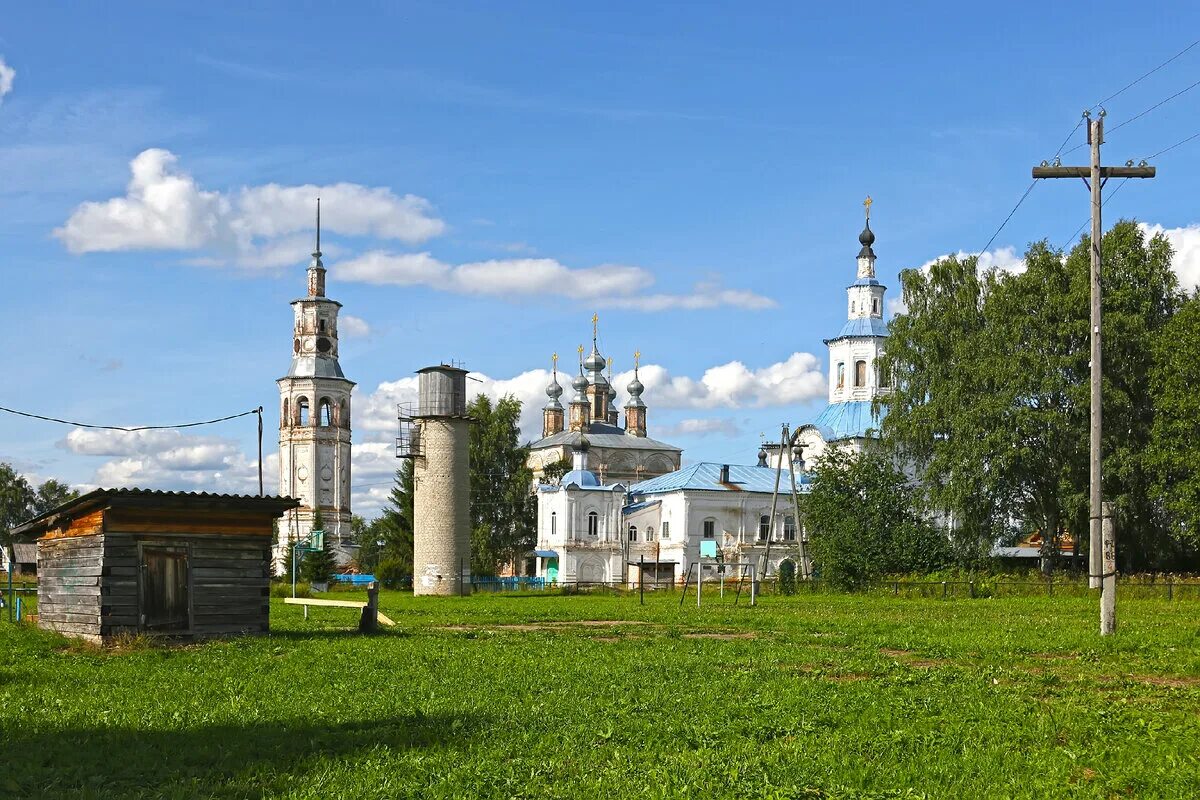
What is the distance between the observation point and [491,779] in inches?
394

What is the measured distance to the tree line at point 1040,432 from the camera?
4838cm

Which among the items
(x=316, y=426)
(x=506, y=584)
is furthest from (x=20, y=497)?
(x=506, y=584)

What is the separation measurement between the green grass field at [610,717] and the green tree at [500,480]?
60872 millimetres

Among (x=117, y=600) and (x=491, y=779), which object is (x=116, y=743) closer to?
(x=491, y=779)

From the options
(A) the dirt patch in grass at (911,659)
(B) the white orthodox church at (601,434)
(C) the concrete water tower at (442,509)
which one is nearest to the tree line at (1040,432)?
(C) the concrete water tower at (442,509)

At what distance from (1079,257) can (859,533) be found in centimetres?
1303

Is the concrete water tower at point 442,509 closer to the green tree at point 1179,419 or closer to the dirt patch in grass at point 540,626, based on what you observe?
the green tree at point 1179,419

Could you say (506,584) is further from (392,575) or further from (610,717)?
(610,717)

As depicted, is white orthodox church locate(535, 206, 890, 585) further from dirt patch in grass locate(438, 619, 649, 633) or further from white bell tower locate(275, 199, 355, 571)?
dirt patch in grass locate(438, 619, 649, 633)

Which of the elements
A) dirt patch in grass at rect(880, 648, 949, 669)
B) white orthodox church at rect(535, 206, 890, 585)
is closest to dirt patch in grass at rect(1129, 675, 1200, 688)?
dirt patch in grass at rect(880, 648, 949, 669)

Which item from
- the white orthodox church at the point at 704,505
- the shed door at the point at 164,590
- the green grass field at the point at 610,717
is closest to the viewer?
the green grass field at the point at 610,717

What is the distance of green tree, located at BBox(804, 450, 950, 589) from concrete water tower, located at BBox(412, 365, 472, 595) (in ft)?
50.3

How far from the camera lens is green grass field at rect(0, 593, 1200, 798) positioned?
9.98 metres

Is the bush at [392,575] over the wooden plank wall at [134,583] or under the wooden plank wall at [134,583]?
under
